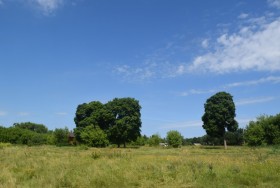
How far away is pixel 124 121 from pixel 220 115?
20468 mm

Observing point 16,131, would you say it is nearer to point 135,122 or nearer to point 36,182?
point 135,122

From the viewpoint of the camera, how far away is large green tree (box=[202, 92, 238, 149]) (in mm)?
65312

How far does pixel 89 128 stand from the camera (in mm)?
65562

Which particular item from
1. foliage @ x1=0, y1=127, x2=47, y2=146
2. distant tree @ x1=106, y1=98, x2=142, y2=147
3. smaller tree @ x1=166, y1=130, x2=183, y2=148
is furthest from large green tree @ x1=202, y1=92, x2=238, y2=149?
foliage @ x1=0, y1=127, x2=47, y2=146

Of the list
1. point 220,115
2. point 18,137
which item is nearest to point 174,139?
point 220,115

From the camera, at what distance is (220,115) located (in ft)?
213

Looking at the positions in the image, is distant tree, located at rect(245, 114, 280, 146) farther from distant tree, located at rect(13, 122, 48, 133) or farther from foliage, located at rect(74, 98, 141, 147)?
distant tree, located at rect(13, 122, 48, 133)

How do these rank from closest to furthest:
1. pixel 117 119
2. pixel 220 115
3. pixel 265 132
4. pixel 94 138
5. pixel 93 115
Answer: pixel 265 132 → pixel 94 138 → pixel 220 115 → pixel 117 119 → pixel 93 115

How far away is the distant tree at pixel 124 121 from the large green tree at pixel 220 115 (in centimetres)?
1531

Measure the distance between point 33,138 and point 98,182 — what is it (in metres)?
86.3

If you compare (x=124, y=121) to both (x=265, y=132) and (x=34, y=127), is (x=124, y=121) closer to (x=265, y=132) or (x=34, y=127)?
(x=265, y=132)

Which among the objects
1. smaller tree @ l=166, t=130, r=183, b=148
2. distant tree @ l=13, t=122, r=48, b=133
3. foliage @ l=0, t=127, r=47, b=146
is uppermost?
distant tree @ l=13, t=122, r=48, b=133

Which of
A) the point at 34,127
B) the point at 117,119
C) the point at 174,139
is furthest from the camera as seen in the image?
the point at 34,127

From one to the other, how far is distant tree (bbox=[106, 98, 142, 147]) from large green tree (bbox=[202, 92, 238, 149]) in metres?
15.3
